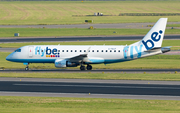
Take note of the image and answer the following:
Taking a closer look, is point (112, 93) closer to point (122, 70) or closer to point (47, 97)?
point (47, 97)

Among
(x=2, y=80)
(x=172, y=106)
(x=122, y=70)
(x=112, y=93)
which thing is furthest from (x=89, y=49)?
(x=172, y=106)

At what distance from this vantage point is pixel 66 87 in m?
38.3

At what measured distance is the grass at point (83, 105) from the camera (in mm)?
27562

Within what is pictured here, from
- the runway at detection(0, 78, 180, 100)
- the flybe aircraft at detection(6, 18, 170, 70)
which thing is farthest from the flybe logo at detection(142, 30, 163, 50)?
the runway at detection(0, 78, 180, 100)

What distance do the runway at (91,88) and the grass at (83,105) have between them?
216 cm

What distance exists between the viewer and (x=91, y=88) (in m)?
37.6

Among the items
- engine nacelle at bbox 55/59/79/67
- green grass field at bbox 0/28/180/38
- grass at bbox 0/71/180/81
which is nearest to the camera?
grass at bbox 0/71/180/81

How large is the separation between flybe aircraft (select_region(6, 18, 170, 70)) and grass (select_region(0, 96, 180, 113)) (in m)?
21.7

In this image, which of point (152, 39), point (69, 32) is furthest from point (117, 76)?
point (69, 32)

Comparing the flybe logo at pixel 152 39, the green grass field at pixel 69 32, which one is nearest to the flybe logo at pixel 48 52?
the flybe logo at pixel 152 39

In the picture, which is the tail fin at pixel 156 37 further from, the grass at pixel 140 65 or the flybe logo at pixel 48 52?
the flybe logo at pixel 48 52

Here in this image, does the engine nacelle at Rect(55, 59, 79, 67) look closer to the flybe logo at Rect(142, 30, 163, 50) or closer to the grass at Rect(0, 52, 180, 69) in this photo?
the grass at Rect(0, 52, 180, 69)

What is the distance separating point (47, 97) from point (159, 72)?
2239 cm

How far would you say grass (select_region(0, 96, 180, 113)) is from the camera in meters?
27.6
